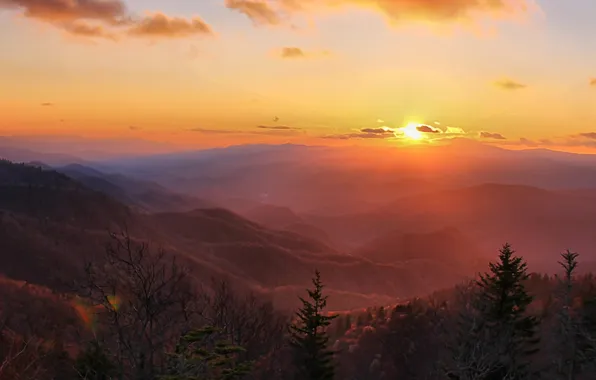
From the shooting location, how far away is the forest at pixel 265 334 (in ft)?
37.8

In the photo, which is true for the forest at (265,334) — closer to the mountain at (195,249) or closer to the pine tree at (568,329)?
the pine tree at (568,329)

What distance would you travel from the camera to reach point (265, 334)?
37688mm

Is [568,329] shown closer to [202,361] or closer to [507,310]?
[507,310]

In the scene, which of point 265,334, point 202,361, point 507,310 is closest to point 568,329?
point 507,310

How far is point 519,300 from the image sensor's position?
21.1 m

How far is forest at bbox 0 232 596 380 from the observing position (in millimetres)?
11531

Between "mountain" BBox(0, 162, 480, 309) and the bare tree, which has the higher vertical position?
the bare tree

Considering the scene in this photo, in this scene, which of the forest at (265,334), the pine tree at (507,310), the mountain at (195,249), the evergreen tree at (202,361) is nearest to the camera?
the evergreen tree at (202,361)

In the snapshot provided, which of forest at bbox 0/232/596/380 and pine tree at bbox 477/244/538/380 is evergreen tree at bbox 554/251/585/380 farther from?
pine tree at bbox 477/244/538/380

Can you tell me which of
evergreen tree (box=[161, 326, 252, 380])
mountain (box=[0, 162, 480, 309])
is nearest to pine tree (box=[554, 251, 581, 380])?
evergreen tree (box=[161, 326, 252, 380])

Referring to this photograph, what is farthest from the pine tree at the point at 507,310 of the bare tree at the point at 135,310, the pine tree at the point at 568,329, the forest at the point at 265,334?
the bare tree at the point at 135,310

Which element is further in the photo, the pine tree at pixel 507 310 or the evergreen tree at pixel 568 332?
the evergreen tree at pixel 568 332

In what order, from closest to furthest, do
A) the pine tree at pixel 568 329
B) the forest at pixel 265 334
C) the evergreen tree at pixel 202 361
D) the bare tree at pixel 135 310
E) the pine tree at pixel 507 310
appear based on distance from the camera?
the evergreen tree at pixel 202 361
the bare tree at pixel 135 310
the forest at pixel 265 334
the pine tree at pixel 507 310
the pine tree at pixel 568 329

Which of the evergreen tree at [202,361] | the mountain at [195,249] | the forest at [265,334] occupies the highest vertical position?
the evergreen tree at [202,361]
